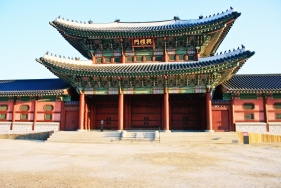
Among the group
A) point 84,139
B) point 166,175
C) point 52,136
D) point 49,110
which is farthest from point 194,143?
point 49,110

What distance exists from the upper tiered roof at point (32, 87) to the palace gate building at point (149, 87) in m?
0.11

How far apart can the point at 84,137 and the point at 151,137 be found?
5705 mm

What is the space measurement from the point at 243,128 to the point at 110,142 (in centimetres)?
1231

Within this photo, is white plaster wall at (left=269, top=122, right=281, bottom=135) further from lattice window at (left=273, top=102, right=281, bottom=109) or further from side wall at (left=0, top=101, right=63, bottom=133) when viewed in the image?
side wall at (left=0, top=101, right=63, bottom=133)

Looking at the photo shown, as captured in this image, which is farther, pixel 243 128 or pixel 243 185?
pixel 243 128

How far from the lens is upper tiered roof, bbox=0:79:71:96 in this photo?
22.1m

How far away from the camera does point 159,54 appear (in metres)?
22.7

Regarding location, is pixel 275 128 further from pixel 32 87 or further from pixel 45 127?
pixel 32 87

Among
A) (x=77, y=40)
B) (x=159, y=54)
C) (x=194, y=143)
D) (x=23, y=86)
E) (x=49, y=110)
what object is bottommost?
(x=194, y=143)

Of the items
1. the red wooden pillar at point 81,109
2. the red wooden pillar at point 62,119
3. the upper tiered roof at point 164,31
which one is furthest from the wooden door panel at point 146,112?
the red wooden pillar at point 62,119

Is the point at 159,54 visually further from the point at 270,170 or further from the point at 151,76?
the point at 270,170

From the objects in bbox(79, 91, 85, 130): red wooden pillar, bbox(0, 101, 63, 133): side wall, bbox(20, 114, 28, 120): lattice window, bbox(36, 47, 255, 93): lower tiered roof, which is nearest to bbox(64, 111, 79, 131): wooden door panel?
bbox(0, 101, 63, 133): side wall

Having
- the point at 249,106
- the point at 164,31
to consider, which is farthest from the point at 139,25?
the point at 249,106

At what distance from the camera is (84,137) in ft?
62.5
